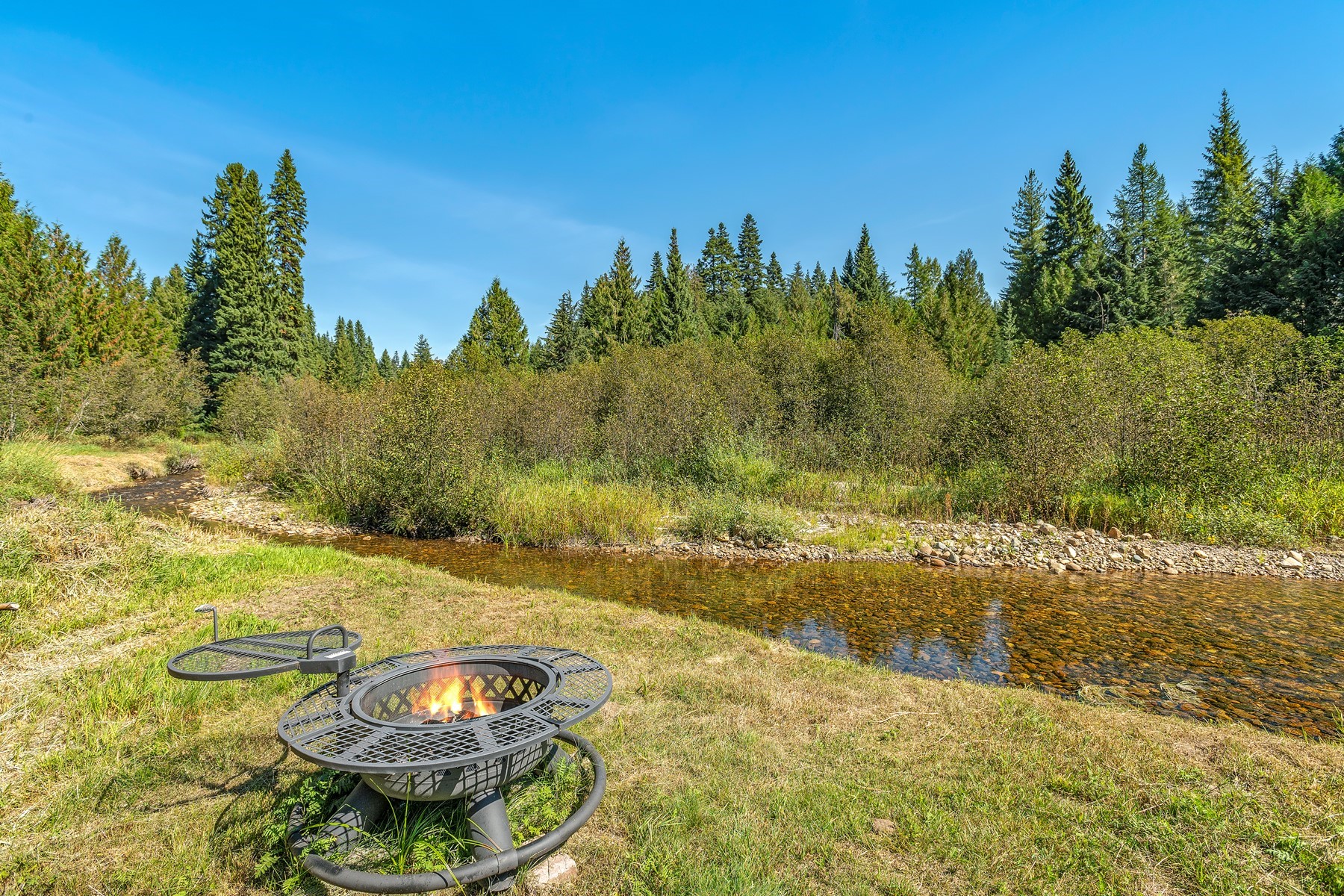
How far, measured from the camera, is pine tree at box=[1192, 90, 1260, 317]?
70.3ft

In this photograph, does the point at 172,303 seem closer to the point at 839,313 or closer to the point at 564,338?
the point at 564,338

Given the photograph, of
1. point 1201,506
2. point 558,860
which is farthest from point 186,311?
point 1201,506

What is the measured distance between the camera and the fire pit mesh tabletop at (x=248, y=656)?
2117 millimetres

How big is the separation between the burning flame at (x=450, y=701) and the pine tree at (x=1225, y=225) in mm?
29256

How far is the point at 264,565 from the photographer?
22.3 feet

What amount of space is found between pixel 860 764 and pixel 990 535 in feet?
29.7

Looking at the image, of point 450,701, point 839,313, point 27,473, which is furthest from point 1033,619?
Answer: point 839,313

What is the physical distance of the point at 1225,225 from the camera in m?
26.8

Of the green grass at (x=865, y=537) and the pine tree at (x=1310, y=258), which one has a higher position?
the pine tree at (x=1310, y=258)

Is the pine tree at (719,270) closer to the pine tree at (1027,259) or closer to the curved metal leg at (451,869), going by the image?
the pine tree at (1027,259)

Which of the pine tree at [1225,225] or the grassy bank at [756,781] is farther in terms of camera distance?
the pine tree at [1225,225]

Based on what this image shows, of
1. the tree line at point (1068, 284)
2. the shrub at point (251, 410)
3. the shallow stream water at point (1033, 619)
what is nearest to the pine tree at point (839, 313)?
the tree line at point (1068, 284)

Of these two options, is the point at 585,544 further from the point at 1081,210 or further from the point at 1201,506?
the point at 1081,210

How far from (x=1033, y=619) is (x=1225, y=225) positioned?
31918mm
